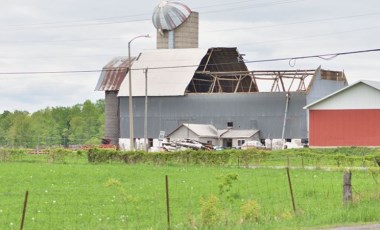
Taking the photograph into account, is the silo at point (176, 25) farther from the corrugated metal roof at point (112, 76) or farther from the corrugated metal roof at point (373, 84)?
the corrugated metal roof at point (373, 84)

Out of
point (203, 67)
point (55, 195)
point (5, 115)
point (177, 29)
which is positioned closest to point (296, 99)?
point (203, 67)

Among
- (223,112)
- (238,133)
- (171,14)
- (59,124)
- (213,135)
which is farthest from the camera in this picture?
(59,124)

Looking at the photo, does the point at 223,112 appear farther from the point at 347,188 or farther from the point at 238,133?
the point at 347,188

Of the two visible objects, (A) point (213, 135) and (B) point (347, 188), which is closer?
(B) point (347, 188)

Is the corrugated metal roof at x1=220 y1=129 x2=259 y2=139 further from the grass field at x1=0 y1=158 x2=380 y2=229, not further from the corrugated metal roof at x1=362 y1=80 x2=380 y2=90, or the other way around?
the grass field at x1=0 y1=158 x2=380 y2=229

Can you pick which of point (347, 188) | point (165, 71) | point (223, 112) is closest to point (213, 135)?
point (223, 112)

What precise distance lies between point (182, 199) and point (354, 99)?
38432mm

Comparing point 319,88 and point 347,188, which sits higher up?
point 319,88

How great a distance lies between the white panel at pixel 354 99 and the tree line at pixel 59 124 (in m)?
41.0

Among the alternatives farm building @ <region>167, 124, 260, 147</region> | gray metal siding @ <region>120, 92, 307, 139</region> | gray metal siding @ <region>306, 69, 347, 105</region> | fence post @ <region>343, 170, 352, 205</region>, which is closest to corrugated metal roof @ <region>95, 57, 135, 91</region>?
gray metal siding @ <region>120, 92, 307, 139</region>

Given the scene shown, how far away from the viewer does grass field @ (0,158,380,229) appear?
51.6 feet

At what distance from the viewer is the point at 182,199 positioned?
72.7ft

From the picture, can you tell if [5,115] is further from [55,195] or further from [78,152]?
[55,195]

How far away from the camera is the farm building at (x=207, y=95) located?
225 feet
